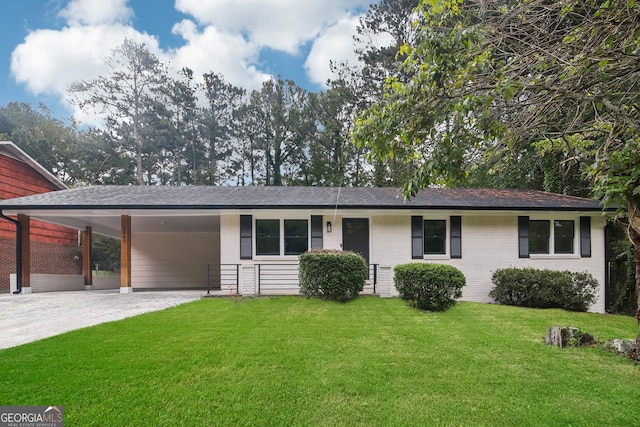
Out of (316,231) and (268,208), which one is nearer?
(268,208)

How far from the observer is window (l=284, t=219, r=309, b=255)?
35.5ft

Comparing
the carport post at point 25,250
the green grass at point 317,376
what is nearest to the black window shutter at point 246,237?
the green grass at point 317,376

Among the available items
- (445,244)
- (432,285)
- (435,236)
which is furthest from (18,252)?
(445,244)

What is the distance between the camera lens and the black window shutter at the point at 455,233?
1077cm

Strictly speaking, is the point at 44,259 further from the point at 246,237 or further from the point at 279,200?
the point at 279,200

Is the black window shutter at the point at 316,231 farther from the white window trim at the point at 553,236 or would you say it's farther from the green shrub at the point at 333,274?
the white window trim at the point at 553,236

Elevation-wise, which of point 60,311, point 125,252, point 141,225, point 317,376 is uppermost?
point 141,225

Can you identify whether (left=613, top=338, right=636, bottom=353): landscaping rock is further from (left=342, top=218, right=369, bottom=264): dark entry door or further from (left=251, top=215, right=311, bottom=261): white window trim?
(left=251, top=215, right=311, bottom=261): white window trim

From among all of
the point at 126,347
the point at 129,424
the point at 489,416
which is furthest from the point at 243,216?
the point at 489,416

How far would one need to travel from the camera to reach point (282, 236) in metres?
10.8

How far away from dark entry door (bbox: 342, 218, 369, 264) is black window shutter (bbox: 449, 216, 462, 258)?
2.72m

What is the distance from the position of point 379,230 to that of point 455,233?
8.12 ft

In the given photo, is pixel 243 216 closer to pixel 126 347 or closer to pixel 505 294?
pixel 126 347

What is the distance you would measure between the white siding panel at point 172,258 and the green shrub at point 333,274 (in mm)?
8227
